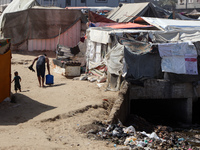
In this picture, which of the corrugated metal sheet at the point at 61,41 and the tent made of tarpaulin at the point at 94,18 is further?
the tent made of tarpaulin at the point at 94,18

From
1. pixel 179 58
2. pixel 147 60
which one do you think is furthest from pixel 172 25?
pixel 147 60

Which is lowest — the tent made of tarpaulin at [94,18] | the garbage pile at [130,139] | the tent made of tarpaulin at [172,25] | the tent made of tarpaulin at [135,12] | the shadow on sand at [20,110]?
the garbage pile at [130,139]

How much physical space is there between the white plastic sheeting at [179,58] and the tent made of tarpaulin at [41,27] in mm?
10075

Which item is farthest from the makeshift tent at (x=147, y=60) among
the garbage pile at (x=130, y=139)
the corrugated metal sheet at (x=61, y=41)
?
the corrugated metal sheet at (x=61, y=41)

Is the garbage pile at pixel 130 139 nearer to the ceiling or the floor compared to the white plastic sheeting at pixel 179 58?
nearer to the floor

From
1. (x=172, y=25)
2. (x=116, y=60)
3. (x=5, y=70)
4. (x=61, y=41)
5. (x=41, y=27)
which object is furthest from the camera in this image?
(x=61, y=41)

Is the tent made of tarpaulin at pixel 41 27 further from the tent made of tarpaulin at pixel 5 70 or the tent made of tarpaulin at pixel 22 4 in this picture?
the tent made of tarpaulin at pixel 5 70

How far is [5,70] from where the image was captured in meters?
10.8

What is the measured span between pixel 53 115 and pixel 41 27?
44.3ft

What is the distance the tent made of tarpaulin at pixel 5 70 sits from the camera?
10.5 meters

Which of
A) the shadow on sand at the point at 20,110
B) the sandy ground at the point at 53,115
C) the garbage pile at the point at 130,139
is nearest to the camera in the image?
the sandy ground at the point at 53,115

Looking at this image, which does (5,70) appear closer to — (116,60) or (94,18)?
(116,60)

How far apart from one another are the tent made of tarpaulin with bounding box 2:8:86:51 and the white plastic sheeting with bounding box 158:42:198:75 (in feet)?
33.1

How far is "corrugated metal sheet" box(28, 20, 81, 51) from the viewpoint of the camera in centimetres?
2217
